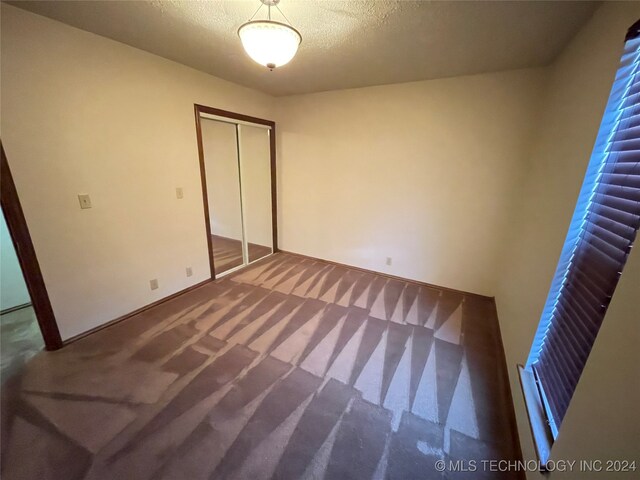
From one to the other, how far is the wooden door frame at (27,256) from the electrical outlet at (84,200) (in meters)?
0.32

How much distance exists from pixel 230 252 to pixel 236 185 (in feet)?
3.55

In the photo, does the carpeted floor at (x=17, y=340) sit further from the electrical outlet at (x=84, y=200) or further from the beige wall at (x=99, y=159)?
the electrical outlet at (x=84, y=200)

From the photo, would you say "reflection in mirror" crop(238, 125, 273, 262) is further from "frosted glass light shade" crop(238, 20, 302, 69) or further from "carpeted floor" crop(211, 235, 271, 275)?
"frosted glass light shade" crop(238, 20, 302, 69)

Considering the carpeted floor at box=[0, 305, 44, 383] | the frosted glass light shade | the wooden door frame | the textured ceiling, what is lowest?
the carpeted floor at box=[0, 305, 44, 383]

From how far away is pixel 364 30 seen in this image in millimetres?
1709

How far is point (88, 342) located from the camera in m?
2.07

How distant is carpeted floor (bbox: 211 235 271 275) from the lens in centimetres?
362

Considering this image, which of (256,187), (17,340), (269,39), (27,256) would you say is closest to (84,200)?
(27,256)

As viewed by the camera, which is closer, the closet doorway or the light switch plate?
the light switch plate

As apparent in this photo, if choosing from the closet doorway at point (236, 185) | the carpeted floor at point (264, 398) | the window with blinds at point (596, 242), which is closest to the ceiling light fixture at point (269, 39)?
the window with blinds at point (596, 242)

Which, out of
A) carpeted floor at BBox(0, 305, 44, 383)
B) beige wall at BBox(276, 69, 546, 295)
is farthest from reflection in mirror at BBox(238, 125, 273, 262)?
carpeted floor at BBox(0, 305, 44, 383)

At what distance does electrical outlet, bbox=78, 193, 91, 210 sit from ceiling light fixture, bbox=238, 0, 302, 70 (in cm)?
176

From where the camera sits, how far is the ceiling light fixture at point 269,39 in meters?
1.25

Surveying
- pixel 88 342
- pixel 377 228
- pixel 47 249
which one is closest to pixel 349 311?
pixel 377 228
